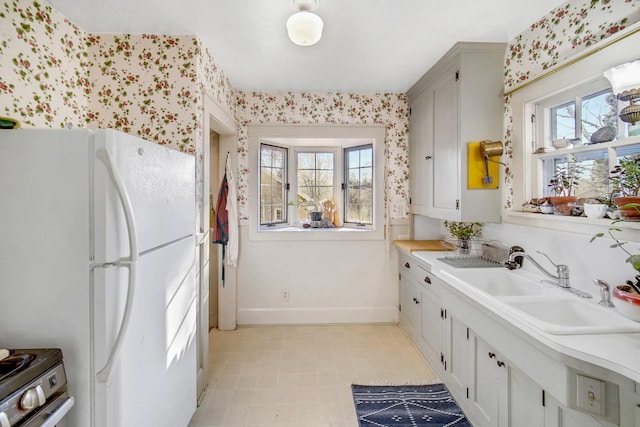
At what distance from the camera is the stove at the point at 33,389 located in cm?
76

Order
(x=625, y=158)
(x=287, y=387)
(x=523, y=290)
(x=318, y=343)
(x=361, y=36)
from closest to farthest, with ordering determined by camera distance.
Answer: (x=625, y=158)
(x=523, y=290)
(x=361, y=36)
(x=287, y=387)
(x=318, y=343)

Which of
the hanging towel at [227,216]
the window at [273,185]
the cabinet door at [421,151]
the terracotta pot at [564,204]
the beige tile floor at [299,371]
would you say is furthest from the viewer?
the window at [273,185]

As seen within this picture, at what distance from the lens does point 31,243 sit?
1009 mm

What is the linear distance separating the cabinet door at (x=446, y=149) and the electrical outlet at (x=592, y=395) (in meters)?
1.33

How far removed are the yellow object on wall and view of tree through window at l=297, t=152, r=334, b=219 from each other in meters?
1.73

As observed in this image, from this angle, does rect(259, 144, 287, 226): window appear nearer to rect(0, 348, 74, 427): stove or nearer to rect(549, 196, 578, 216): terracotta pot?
rect(0, 348, 74, 427): stove

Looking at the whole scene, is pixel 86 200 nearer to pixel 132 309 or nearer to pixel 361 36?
pixel 132 309

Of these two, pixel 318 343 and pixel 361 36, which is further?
pixel 318 343

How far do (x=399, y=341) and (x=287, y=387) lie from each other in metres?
1.21

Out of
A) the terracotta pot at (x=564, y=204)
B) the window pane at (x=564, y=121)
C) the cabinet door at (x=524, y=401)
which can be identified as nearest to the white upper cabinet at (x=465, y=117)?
the window pane at (x=564, y=121)

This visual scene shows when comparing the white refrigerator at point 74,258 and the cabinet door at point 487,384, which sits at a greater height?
the white refrigerator at point 74,258

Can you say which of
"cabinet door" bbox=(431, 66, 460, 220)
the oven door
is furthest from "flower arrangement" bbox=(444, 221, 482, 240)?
the oven door

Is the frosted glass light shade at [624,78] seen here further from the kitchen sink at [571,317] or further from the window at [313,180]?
the window at [313,180]

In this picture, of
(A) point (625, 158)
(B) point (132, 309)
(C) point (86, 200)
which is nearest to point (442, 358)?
(A) point (625, 158)
